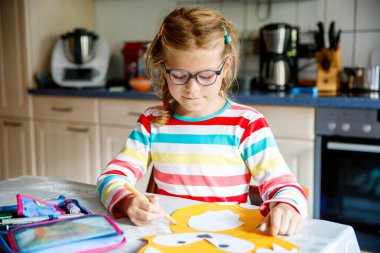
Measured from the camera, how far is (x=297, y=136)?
80.4 inches

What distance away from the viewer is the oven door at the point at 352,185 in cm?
193

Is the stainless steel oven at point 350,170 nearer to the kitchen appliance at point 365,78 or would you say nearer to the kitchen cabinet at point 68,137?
the kitchen appliance at point 365,78

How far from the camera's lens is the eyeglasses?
40.3 inches

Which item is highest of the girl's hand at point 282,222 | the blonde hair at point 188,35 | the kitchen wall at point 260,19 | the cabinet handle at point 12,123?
the kitchen wall at point 260,19

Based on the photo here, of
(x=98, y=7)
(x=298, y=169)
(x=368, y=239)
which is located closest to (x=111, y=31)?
(x=98, y=7)

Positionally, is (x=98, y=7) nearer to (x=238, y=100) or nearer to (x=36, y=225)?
(x=238, y=100)

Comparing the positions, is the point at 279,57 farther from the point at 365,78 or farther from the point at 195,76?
the point at 195,76

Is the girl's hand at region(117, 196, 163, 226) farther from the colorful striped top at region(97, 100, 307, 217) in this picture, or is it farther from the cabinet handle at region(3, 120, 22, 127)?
the cabinet handle at region(3, 120, 22, 127)

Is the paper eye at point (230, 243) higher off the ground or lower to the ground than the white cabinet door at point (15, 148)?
higher

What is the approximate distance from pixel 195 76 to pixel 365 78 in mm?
1438

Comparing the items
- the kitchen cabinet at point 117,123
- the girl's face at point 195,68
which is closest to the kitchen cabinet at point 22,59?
the kitchen cabinet at point 117,123

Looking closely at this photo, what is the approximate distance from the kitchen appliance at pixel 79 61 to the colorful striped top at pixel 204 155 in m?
1.66

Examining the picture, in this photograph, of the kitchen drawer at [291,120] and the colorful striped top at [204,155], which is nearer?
the colorful striped top at [204,155]

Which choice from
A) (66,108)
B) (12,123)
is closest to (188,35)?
(66,108)
